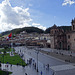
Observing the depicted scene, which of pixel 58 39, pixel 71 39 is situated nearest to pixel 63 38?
pixel 58 39

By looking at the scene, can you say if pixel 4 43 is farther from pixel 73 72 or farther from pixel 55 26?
pixel 73 72

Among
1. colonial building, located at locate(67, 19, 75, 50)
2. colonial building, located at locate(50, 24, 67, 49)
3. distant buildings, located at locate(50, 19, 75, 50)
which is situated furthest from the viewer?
colonial building, located at locate(50, 24, 67, 49)

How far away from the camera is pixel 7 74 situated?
16.8 meters

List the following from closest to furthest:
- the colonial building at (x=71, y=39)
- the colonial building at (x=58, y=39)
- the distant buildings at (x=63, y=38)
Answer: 1. the colonial building at (x=71, y=39)
2. the distant buildings at (x=63, y=38)
3. the colonial building at (x=58, y=39)

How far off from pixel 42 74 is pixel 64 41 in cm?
3744

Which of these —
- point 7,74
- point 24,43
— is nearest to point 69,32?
point 7,74

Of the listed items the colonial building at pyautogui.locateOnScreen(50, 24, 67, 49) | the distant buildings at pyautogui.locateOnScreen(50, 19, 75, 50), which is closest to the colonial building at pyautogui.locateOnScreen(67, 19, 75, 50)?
the distant buildings at pyautogui.locateOnScreen(50, 19, 75, 50)

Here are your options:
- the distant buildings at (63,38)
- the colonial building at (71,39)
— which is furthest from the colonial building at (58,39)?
the colonial building at (71,39)

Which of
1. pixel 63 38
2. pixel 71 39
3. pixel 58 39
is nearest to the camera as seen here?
pixel 71 39

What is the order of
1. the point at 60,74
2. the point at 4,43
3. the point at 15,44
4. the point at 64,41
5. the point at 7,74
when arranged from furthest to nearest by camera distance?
the point at 15,44 < the point at 4,43 < the point at 64,41 < the point at 7,74 < the point at 60,74

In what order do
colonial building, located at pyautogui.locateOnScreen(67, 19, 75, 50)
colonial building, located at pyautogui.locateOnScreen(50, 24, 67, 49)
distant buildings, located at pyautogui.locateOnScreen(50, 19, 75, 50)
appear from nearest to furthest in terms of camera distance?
colonial building, located at pyautogui.locateOnScreen(67, 19, 75, 50) → distant buildings, located at pyautogui.locateOnScreen(50, 19, 75, 50) → colonial building, located at pyautogui.locateOnScreen(50, 24, 67, 49)

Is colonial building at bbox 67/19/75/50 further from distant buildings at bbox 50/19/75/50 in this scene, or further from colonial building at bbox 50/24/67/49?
colonial building at bbox 50/24/67/49

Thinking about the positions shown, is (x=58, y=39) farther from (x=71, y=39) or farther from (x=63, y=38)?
(x=71, y=39)

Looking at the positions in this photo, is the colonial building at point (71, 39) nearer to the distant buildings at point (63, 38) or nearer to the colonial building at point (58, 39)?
the distant buildings at point (63, 38)
